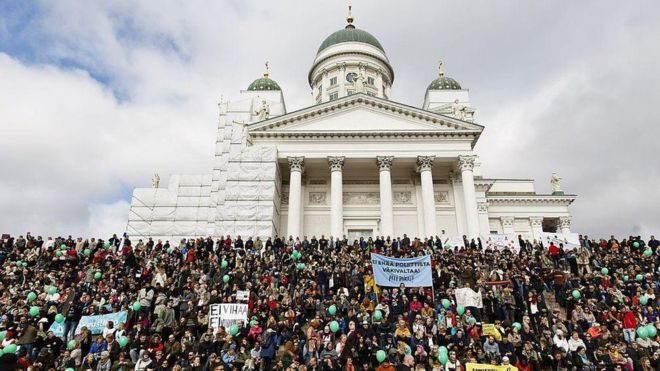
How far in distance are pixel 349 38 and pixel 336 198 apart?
2599cm

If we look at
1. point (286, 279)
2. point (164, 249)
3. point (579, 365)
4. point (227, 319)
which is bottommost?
point (579, 365)

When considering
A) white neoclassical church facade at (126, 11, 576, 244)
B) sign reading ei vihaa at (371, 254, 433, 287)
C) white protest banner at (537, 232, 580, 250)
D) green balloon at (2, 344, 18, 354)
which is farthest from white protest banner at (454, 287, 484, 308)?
white neoclassical church facade at (126, 11, 576, 244)

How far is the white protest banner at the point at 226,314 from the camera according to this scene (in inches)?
536

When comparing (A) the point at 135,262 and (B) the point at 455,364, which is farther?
(A) the point at 135,262

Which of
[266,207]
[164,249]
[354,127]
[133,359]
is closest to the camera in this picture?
[133,359]

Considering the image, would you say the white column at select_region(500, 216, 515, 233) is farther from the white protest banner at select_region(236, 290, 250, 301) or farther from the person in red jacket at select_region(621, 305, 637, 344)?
the white protest banner at select_region(236, 290, 250, 301)

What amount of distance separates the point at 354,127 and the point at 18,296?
70.8 ft

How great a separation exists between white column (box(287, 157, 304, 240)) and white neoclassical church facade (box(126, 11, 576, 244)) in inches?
2.6

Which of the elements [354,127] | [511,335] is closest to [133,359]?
[511,335]

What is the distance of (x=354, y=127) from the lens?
3198 cm

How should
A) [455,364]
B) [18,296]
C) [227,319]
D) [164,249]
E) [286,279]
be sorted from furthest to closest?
1. [164,249]
2. [286,279]
3. [18,296]
4. [227,319]
5. [455,364]

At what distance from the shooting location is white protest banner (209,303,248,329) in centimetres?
1362

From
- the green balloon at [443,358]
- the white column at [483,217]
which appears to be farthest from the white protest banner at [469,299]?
the white column at [483,217]

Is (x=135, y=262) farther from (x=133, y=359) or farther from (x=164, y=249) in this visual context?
(x=133, y=359)
